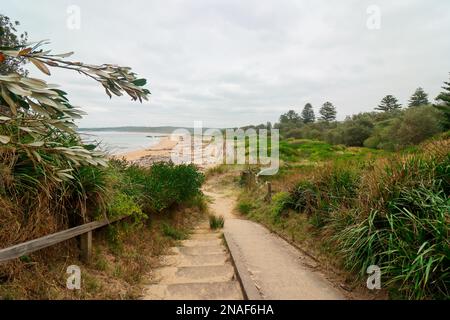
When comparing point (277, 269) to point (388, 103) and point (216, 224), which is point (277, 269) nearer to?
point (216, 224)

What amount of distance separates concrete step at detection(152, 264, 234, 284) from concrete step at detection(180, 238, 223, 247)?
134 cm

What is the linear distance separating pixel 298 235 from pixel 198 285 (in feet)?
8.68

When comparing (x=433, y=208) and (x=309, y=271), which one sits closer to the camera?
(x=433, y=208)

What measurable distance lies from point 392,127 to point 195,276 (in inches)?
1036

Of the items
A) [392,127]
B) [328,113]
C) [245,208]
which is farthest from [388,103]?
[245,208]

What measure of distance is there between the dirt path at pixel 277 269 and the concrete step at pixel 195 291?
27 cm

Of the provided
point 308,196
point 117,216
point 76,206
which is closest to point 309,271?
point 308,196

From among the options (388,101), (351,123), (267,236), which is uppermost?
(388,101)

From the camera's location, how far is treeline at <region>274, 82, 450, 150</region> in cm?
2264

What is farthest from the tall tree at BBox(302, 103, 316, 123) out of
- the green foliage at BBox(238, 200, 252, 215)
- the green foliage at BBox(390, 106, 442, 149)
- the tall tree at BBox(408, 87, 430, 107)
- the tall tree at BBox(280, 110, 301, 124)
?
the green foliage at BBox(238, 200, 252, 215)

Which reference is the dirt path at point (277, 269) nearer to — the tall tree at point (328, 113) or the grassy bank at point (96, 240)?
the grassy bank at point (96, 240)

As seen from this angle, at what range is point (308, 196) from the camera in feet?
19.7

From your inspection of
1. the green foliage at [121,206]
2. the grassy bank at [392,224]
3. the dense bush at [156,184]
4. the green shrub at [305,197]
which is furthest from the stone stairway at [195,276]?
the green shrub at [305,197]
